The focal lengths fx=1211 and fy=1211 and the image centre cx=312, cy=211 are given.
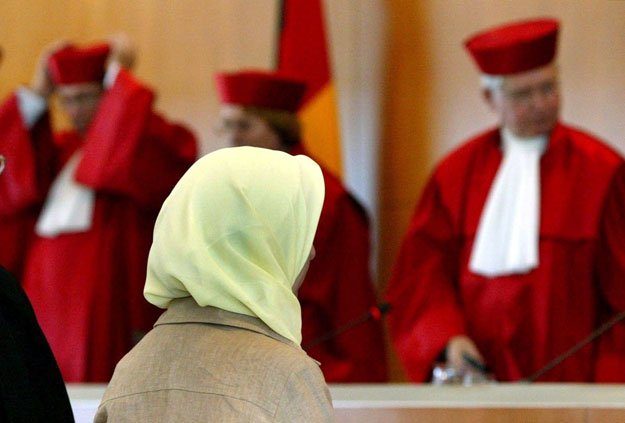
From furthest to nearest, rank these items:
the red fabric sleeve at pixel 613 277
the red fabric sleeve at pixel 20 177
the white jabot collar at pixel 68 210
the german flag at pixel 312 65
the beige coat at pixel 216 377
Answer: the german flag at pixel 312 65 → the red fabric sleeve at pixel 20 177 → the white jabot collar at pixel 68 210 → the red fabric sleeve at pixel 613 277 → the beige coat at pixel 216 377

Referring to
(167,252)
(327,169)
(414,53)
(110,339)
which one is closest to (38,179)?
(110,339)

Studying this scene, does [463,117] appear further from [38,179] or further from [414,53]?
[38,179]

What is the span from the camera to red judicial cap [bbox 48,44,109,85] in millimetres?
5109

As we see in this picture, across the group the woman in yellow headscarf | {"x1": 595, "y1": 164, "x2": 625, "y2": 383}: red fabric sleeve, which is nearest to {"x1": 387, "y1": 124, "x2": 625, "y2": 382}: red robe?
{"x1": 595, "y1": 164, "x2": 625, "y2": 383}: red fabric sleeve

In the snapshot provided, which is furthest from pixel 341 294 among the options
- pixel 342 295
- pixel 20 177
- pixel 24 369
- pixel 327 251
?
pixel 24 369

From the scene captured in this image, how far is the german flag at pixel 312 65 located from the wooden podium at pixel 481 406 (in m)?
2.50

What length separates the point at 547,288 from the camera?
4.04 m

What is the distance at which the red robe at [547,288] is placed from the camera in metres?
4.01

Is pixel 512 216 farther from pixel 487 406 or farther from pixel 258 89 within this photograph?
pixel 487 406

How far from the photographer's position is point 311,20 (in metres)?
5.53

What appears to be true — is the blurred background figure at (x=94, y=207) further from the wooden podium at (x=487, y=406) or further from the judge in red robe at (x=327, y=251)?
the wooden podium at (x=487, y=406)

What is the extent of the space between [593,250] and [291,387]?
245 centimetres

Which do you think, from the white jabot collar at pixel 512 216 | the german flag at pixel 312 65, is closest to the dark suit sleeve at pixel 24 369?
the white jabot collar at pixel 512 216

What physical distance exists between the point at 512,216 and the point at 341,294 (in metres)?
0.75
